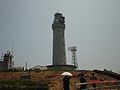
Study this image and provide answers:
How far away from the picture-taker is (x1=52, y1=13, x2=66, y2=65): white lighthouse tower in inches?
2458

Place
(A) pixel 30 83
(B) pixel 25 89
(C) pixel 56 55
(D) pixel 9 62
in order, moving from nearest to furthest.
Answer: (B) pixel 25 89
(A) pixel 30 83
(C) pixel 56 55
(D) pixel 9 62

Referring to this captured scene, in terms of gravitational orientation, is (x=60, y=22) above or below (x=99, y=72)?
above

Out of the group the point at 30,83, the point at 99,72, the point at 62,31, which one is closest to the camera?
the point at 30,83

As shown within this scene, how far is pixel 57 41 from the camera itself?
64812mm

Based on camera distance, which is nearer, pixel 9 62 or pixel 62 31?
pixel 62 31

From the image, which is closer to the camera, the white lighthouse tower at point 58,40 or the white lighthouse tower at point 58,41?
the white lighthouse tower at point 58,41

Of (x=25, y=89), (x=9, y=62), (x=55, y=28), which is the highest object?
(x=55, y=28)

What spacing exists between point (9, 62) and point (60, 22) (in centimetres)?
2287

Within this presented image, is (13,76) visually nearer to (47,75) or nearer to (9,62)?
(47,75)


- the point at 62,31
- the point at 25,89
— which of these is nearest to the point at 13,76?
the point at 25,89

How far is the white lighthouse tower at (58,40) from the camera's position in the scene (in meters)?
62.4

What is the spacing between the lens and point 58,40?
6481cm

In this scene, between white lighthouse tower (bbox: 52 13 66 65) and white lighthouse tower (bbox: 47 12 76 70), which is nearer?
white lighthouse tower (bbox: 47 12 76 70)

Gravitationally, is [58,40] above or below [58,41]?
above
